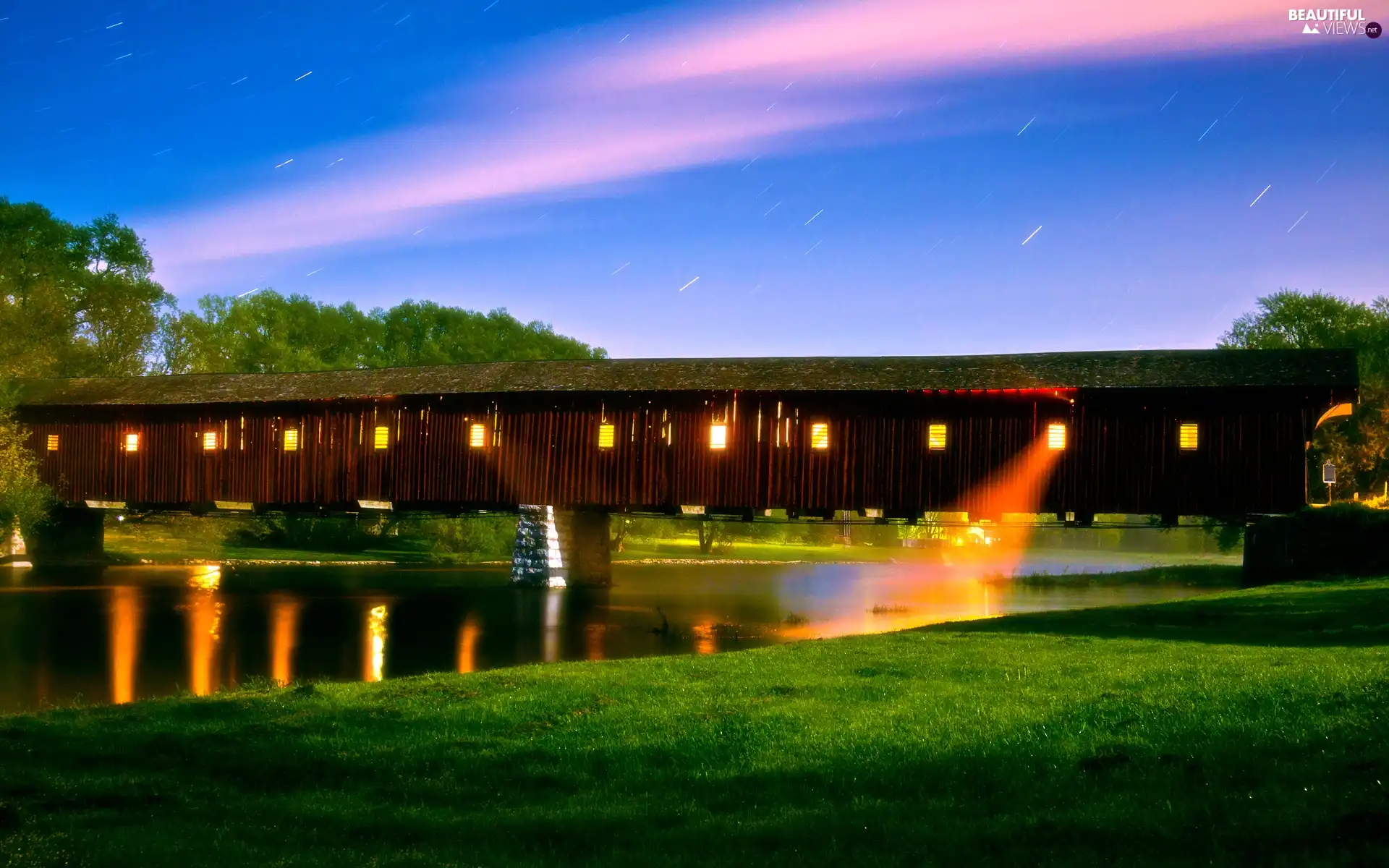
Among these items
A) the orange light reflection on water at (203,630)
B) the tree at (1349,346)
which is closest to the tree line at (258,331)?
the tree at (1349,346)

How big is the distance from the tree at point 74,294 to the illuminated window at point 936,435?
1621 inches

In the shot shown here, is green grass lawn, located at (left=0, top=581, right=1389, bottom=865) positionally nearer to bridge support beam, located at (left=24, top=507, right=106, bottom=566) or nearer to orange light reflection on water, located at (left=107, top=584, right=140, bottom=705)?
orange light reflection on water, located at (left=107, top=584, right=140, bottom=705)

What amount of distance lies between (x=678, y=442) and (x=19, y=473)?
71.8 feet

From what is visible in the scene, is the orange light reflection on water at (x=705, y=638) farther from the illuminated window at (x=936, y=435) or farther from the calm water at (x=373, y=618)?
the illuminated window at (x=936, y=435)

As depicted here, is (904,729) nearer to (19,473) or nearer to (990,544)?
(19,473)

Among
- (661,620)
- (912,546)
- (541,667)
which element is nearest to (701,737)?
(541,667)

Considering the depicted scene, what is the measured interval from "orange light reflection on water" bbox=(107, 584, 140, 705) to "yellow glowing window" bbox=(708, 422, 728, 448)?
1558cm

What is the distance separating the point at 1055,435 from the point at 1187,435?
128 inches

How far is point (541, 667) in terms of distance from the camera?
16.3 meters

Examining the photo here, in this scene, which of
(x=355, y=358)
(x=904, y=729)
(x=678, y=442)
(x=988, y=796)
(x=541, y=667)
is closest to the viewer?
(x=988, y=796)

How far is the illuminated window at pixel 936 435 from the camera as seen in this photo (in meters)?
32.8

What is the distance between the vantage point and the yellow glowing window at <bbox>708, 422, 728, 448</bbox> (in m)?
34.5

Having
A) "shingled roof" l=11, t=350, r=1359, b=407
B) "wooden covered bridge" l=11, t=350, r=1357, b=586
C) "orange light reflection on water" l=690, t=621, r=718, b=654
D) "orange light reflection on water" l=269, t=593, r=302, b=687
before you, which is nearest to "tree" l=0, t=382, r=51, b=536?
"wooden covered bridge" l=11, t=350, r=1357, b=586

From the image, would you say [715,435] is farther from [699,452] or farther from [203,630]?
[203,630]
